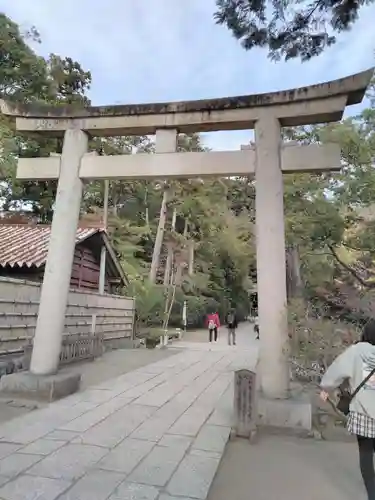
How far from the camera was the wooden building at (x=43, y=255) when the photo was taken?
1072cm

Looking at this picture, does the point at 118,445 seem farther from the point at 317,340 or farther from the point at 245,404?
the point at 317,340

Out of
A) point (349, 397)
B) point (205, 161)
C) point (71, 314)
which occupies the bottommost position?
point (349, 397)

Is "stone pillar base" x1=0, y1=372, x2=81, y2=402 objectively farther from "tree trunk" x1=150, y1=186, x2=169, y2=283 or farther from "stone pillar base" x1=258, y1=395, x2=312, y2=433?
"tree trunk" x1=150, y1=186, x2=169, y2=283

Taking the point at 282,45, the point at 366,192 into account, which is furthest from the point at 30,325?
the point at 366,192

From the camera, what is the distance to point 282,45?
17.4 feet

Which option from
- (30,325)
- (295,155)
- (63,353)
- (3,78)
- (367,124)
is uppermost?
(3,78)

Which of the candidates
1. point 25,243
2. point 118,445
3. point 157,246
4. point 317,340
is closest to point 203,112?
point 317,340

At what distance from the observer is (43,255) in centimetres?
1096

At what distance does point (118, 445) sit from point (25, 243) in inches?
367

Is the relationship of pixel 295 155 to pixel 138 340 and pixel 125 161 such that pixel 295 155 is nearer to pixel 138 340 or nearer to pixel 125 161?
pixel 125 161

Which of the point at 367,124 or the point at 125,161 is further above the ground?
the point at 367,124

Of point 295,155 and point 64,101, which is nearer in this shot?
point 295,155

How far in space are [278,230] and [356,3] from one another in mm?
2986

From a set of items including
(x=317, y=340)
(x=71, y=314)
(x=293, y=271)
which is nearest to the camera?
(x=317, y=340)
